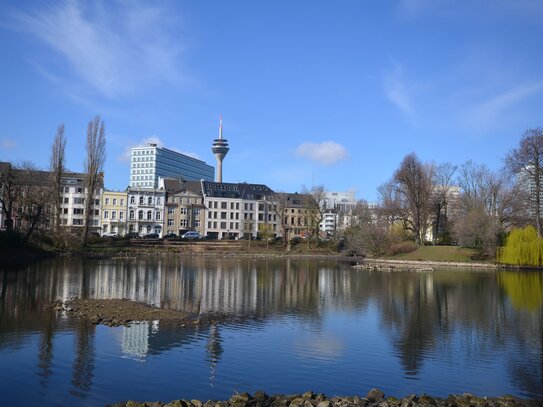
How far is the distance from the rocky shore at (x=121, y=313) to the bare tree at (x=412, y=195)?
209 ft

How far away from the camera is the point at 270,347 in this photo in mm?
19875

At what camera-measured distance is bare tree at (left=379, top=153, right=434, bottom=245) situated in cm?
8362

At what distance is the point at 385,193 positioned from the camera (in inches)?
3841

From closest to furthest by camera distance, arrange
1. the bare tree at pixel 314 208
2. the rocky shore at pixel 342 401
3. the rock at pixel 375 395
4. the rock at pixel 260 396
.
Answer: the rocky shore at pixel 342 401
the rock at pixel 260 396
the rock at pixel 375 395
the bare tree at pixel 314 208

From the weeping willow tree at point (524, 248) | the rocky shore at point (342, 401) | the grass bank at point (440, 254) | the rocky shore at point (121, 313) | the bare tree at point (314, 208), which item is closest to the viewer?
the rocky shore at point (342, 401)

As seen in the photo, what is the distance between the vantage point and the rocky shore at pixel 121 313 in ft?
78.5

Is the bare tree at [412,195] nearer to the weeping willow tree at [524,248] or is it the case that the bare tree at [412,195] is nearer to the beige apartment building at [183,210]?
the weeping willow tree at [524,248]

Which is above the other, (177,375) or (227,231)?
(227,231)

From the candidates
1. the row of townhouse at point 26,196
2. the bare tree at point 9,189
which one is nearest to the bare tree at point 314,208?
the row of townhouse at point 26,196

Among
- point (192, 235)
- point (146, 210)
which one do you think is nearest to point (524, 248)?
point (192, 235)

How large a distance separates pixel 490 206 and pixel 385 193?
2037 centimetres

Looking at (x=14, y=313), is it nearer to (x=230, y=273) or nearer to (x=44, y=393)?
(x=44, y=393)

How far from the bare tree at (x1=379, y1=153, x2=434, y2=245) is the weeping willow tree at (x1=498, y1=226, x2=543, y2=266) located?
17.3 meters

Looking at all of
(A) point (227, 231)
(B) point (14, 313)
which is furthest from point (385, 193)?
(B) point (14, 313)
